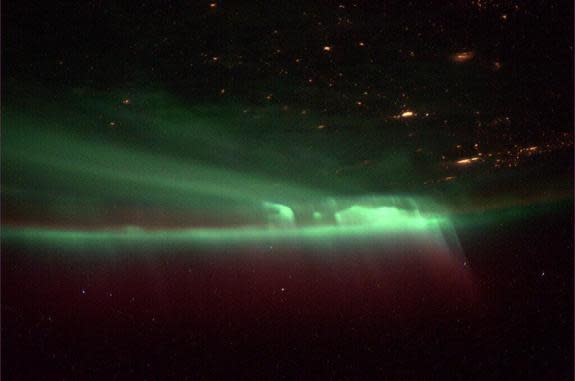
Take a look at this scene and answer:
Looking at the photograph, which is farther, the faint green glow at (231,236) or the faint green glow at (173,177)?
the faint green glow at (231,236)

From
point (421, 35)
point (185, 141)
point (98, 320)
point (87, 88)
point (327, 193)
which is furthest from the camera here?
point (98, 320)

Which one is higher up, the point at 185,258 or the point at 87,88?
the point at 87,88

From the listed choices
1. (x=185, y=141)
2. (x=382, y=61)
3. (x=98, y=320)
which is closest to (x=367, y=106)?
(x=382, y=61)

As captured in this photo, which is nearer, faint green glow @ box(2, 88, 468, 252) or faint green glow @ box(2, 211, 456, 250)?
faint green glow @ box(2, 88, 468, 252)

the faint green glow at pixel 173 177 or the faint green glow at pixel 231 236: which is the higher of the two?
the faint green glow at pixel 173 177

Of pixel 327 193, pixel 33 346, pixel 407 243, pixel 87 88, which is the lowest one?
pixel 33 346

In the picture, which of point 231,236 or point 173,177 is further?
point 231,236

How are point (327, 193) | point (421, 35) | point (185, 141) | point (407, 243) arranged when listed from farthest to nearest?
point (407, 243) → point (327, 193) → point (185, 141) → point (421, 35)

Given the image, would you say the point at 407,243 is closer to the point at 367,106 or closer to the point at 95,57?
the point at 367,106

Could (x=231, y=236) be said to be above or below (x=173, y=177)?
below

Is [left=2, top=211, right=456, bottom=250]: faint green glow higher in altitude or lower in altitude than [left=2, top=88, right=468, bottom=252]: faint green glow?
lower

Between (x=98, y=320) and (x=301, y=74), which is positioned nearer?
(x=301, y=74)
